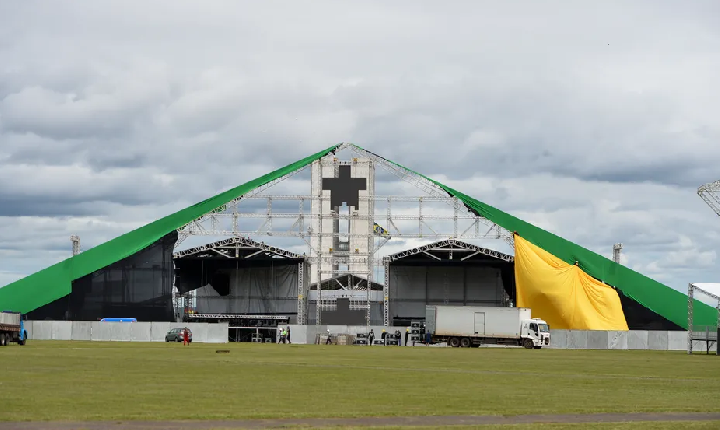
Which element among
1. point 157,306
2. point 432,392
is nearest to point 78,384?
point 432,392

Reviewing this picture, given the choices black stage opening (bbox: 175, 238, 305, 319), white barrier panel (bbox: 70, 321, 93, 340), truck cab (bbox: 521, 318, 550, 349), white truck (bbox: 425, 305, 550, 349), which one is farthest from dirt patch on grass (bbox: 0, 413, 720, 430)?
black stage opening (bbox: 175, 238, 305, 319)

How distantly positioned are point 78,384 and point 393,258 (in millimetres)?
72560

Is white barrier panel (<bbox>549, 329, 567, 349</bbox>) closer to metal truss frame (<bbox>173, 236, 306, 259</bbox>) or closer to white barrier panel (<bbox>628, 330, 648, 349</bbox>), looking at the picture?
white barrier panel (<bbox>628, 330, 648, 349</bbox>)

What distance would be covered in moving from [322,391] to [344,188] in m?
66.5

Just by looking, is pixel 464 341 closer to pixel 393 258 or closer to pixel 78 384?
pixel 393 258

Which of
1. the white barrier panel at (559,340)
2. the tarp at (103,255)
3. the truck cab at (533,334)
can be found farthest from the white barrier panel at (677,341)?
the tarp at (103,255)

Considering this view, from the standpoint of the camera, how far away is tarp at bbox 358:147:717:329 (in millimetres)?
85250

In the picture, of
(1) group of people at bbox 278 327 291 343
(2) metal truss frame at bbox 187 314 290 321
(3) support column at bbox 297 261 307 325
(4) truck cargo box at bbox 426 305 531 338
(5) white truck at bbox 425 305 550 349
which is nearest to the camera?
(5) white truck at bbox 425 305 550 349

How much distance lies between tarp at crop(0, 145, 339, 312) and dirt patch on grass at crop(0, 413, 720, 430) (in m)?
68.9

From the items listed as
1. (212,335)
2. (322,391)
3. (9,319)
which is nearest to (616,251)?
(212,335)

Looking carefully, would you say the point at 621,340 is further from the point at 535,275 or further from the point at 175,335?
the point at 175,335

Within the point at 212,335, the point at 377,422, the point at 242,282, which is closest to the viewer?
the point at 377,422

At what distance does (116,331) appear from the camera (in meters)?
75.0

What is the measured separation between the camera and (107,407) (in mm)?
18406
